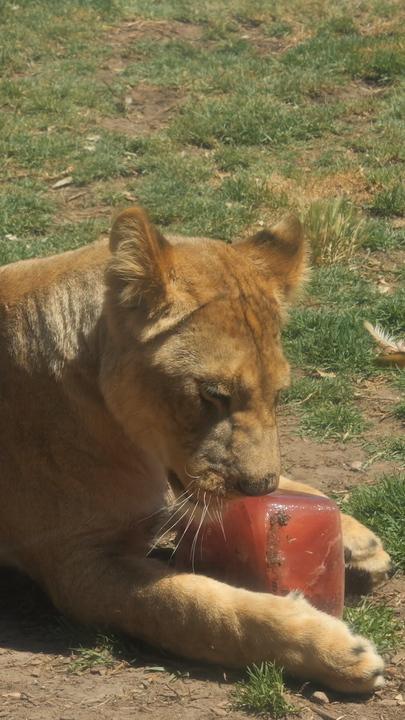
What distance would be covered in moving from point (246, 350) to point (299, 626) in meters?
0.92

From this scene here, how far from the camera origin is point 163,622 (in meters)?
4.18

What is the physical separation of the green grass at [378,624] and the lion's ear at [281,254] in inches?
47.1

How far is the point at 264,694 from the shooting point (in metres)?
3.86

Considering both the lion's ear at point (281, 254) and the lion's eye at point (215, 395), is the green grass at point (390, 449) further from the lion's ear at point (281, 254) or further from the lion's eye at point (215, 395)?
the lion's eye at point (215, 395)

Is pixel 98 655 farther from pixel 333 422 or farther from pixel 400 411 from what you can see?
pixel 400 411

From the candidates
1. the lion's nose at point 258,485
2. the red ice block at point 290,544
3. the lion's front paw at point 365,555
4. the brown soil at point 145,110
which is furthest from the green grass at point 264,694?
the brown soil at point 145,110

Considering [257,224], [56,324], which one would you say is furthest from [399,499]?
[257,224]

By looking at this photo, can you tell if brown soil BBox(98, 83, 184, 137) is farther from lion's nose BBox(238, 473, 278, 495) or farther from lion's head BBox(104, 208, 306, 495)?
lion's nose BBox(238, 473, 278, 495)

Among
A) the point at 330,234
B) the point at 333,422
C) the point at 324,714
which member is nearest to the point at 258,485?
the point at 324,714

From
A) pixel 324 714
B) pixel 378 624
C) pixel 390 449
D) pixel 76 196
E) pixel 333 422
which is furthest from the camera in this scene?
pixel 76 196

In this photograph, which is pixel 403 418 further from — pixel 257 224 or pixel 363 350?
pixel 257 224

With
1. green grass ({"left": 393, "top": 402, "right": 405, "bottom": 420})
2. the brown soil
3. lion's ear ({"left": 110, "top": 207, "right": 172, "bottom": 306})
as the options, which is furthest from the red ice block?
the brown soil

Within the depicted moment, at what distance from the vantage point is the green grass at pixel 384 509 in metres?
5.02

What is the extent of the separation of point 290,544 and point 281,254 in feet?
3.66
